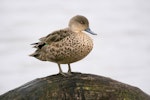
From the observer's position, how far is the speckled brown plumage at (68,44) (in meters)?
11.3

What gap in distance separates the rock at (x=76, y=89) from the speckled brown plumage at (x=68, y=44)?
345 millimetres

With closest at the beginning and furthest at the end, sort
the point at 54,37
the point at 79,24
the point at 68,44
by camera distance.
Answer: the point at 68,44, the point at 79,24, the point at 54,37

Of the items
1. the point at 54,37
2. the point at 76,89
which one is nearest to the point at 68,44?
the point at 54,37

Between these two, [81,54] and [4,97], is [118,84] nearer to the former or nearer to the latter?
[81,54]

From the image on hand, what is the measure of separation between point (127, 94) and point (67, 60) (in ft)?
4.22

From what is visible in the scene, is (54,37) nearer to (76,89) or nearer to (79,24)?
(79,24)

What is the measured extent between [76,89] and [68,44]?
84 centimetres

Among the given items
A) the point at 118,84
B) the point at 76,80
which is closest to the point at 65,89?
the point at 76,80

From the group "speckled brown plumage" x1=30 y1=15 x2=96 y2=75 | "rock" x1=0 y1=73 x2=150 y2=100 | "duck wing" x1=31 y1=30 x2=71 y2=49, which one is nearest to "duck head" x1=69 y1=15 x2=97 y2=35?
"speckled brown plumage" x1=30 y1=15 x2=96 y2=75

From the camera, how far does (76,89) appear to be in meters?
11.2

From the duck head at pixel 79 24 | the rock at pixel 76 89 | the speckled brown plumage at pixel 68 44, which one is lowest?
the rock at pixel 76 89

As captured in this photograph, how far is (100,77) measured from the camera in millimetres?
11773

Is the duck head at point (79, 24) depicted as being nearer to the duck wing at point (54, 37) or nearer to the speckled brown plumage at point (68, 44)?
the speckled brown plumage at point (68, 44)

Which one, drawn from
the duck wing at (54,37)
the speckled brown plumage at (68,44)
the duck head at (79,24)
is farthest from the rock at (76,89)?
the duck head at (79,24)
